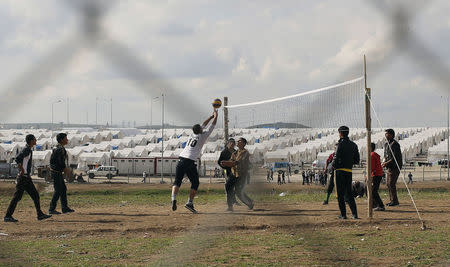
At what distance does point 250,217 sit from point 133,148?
54161mm

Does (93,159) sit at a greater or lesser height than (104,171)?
greater

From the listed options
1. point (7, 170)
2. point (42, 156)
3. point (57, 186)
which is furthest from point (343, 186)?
point (42, 156)

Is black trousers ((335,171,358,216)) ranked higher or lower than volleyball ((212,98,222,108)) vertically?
lower

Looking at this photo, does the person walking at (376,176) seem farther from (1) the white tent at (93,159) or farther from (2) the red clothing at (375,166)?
(1) the white tent at (93,159)

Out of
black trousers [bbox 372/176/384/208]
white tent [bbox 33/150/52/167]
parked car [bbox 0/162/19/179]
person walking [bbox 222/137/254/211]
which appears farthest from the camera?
white tent [bbox 33/150/52/167]

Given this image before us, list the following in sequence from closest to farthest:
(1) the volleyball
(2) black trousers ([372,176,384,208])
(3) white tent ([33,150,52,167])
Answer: (1) the volleyball < (2) black trousers ([372,176,384,208]) < (3) white tent ([33,150,52,167])

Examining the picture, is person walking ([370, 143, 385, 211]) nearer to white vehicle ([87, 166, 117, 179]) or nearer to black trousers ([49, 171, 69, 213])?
black trousers ([49, 171, 69, 213])

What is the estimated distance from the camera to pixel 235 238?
9406 millimetres

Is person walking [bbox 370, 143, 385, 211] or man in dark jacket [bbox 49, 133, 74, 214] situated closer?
man in dark jacket [bbox 49, 133, 74, 214]

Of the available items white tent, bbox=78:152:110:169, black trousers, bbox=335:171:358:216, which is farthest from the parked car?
black trousers, bbox=335:171:358:216

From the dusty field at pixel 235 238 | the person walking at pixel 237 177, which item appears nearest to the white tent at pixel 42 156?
the dusty field at pixel 235 238

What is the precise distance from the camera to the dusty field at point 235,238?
754 centimetres

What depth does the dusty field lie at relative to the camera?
7535 millimetres

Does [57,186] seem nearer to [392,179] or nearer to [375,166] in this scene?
[375,166]
